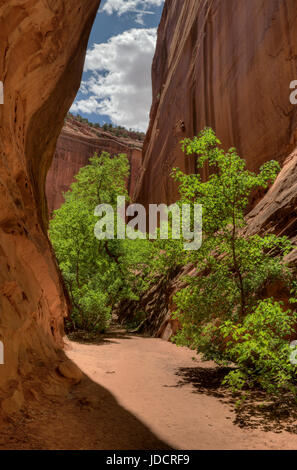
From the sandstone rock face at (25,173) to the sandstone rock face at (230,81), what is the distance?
854 centimetres

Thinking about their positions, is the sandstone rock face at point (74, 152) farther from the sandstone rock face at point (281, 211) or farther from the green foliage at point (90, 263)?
the sandstone rock face at point (281, 211)

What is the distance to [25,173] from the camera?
827 cm

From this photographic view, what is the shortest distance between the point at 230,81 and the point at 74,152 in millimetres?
35624

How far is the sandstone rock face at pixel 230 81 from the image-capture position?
1364 centimetres

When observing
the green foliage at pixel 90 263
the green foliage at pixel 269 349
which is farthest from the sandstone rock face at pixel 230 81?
the green foliage at pixel 269 349

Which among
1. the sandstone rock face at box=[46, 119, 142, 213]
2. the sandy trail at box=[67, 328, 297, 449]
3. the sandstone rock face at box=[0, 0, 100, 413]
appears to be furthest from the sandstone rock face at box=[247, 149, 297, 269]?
the sandstone rock face at box=[46, 119, 142, 213]

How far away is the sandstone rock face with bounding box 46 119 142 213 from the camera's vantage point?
152 feet

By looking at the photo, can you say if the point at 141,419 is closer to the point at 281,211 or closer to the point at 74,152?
the point at 281,211

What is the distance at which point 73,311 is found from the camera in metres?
16.4

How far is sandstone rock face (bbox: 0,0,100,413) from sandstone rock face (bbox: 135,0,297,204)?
8.54 metres

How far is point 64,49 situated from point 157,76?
91.5 ft

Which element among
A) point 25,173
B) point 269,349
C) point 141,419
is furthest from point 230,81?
point 141,419
